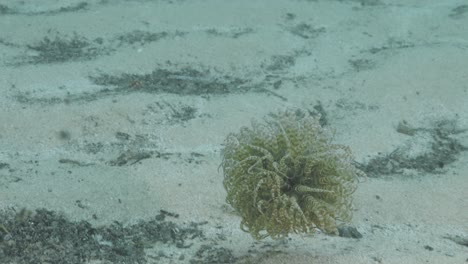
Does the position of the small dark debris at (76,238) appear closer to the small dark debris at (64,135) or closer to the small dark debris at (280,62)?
the small dark debris at (64,135)

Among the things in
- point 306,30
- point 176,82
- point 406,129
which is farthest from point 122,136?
point 306,30

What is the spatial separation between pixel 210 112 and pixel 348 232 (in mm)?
1772

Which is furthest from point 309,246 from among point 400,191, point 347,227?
point 400,191

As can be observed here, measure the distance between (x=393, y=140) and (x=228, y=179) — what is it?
2.23 m

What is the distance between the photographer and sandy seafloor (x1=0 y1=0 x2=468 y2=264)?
12.5 ft

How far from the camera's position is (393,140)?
5117 mm

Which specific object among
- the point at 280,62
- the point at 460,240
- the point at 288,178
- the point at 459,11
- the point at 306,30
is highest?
the point at 288,178

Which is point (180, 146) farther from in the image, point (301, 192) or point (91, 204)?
point (301, 192)

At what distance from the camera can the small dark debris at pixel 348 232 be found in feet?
12.8

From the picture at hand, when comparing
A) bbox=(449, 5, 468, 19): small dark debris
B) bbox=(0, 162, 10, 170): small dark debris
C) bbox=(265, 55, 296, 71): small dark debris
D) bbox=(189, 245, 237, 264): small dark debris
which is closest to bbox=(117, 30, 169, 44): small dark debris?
bbox=(265, 55, 296, 71): small dark debris

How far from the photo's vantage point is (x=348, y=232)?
3928 millimetres

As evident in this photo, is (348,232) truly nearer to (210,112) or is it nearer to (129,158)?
(129,158)

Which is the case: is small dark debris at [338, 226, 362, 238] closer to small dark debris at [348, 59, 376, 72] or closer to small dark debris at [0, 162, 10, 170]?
small dark debris at [0, 162, 10, 170]

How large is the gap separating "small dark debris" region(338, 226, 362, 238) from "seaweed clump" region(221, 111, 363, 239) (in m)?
0.67
